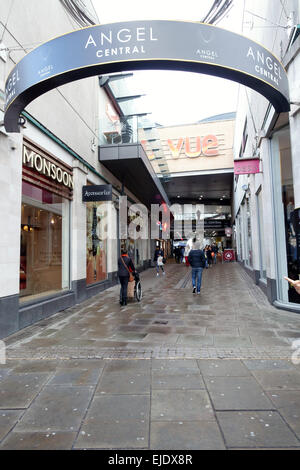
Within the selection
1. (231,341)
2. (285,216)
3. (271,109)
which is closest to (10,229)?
(231,341)

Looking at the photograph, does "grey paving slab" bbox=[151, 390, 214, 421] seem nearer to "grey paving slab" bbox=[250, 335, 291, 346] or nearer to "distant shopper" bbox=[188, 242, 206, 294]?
"grey paving slab" bbox=[250, 335, 291, 346]

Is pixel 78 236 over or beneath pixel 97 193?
→ beneath

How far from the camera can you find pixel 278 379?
11.6ft

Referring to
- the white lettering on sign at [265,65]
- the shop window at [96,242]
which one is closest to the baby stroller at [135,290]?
the shop window at [96,242]

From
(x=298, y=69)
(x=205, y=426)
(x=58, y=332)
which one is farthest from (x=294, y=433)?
(x=298, y=69)

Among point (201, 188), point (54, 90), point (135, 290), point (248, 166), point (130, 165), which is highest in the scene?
point (201, 188)

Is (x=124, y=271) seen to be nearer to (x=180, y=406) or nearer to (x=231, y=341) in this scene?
(x=231, y=341)

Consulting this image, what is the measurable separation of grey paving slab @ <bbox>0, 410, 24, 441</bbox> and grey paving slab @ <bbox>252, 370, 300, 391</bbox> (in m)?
2.60

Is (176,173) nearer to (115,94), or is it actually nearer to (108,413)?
(115,94)

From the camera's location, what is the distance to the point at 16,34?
616cm

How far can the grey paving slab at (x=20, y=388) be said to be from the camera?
10.1 ft

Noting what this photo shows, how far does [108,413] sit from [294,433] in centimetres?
165

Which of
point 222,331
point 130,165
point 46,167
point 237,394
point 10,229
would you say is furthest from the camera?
point 130,165

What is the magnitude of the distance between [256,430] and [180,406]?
738 millimetres
